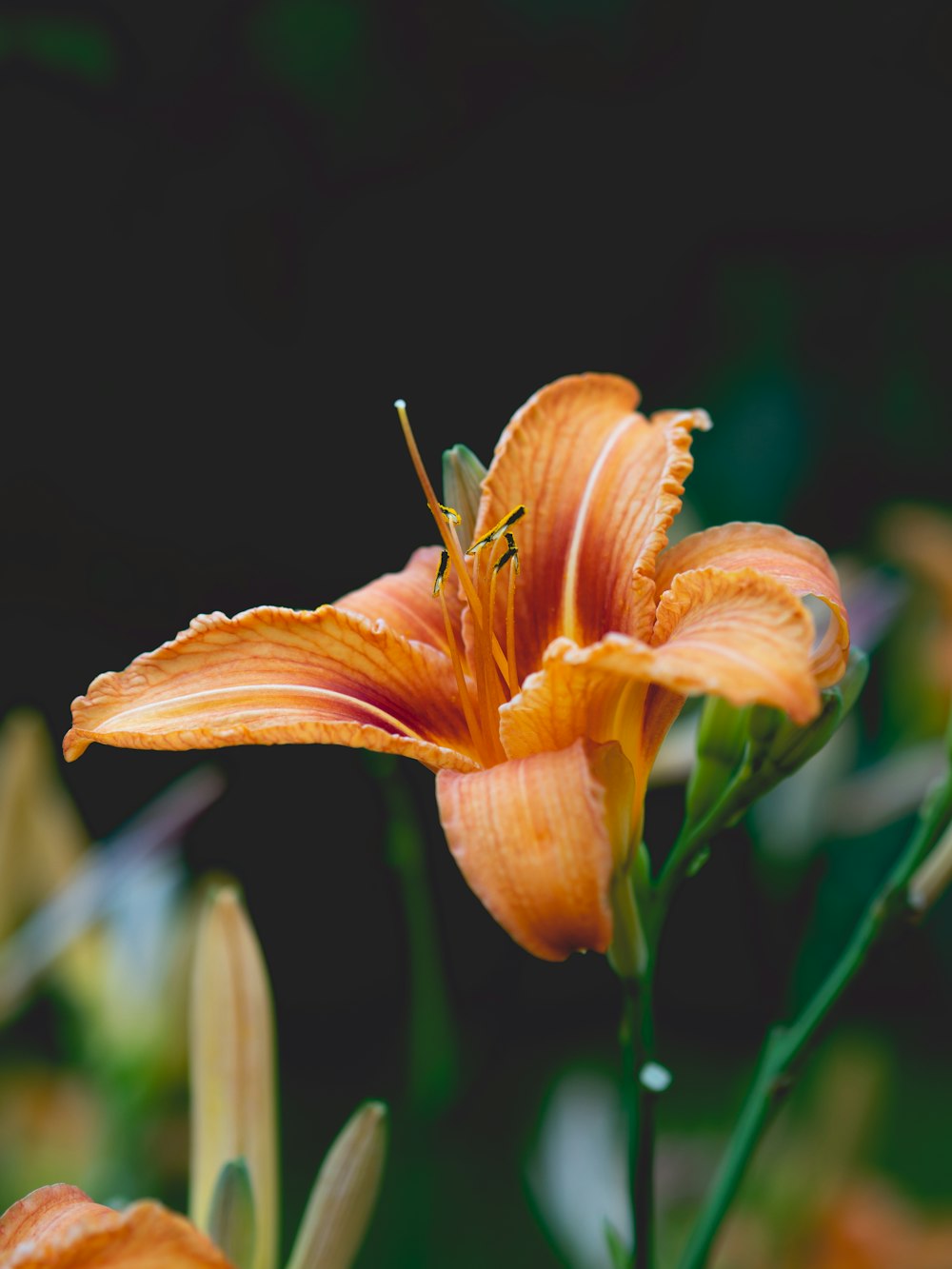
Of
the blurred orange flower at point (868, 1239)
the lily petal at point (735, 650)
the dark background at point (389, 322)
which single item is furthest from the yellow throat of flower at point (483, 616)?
the dark background at point (389, 322)

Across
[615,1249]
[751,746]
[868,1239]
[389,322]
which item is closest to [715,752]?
[751,746]

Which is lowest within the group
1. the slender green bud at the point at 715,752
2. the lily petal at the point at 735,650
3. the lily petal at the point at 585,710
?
the slender green bud at the point at 715,752

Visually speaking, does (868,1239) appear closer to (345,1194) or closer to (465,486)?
(345,1194)

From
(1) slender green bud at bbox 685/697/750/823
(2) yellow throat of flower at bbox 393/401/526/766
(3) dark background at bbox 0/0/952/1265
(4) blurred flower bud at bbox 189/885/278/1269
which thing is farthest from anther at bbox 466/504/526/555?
(3) dark background at bbox 0/0/952/1265

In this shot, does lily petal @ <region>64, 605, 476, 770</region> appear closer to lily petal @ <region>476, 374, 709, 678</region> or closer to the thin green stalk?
lily petal @ <region>476, 374, 709, 678</region>

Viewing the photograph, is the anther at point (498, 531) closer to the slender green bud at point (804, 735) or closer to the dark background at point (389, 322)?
the slender green bud at point (804, 735)

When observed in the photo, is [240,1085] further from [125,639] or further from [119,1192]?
[125,639]
